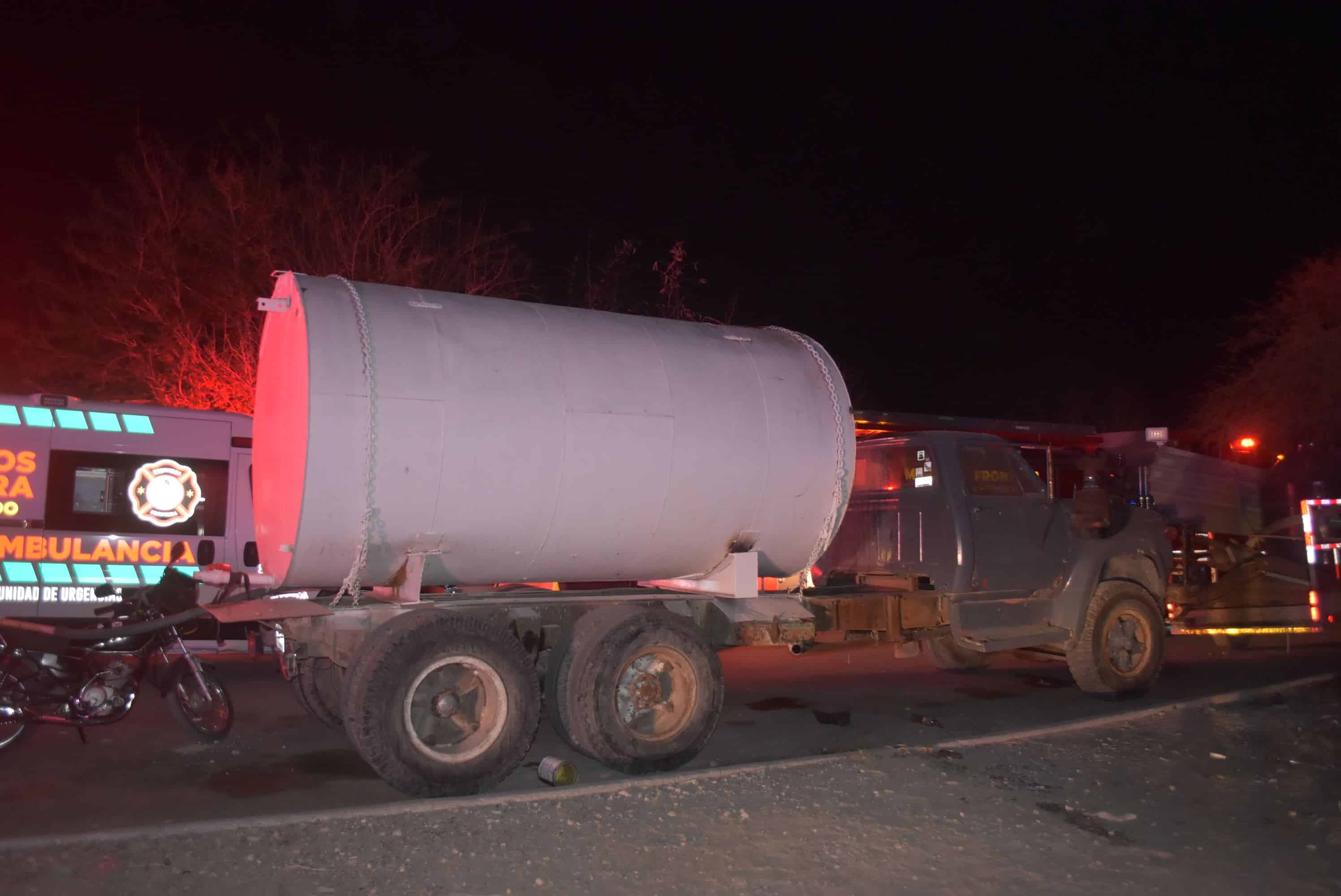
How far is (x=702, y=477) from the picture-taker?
6.96m

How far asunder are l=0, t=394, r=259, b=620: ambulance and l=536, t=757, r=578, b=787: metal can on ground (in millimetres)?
4260

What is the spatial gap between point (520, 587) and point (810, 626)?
7.21 ft

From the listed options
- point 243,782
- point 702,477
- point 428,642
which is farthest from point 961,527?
point 243,782

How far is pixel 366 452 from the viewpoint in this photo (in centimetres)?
596

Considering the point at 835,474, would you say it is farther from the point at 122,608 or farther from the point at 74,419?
the point at 74,419

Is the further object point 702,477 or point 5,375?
point 5,375

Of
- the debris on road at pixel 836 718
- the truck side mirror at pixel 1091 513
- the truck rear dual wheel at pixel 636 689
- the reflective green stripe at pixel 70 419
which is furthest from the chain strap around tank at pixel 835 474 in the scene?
the reflective green stripe at pixel 70 419

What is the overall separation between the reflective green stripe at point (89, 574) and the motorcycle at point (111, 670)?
248 centimetres

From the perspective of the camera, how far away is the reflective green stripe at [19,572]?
9.74 metres

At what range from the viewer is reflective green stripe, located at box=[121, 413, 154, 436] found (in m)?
10.5

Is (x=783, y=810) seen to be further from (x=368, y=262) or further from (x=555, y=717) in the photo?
(x=368, y=262)

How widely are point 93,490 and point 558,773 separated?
6.61 meters

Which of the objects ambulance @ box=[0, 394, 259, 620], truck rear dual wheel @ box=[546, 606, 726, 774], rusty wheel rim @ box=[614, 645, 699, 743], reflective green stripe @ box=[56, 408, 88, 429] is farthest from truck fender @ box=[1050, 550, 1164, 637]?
reflective green stripe @ box=[56, 408, 88, 429]

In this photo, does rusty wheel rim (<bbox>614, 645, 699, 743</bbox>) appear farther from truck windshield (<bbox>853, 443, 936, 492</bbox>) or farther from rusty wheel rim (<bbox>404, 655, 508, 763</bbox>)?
truck windshield (<bbox>853, 443, 936, 492</bbox>)
